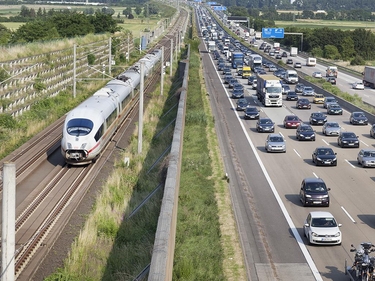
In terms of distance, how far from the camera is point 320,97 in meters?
77.0

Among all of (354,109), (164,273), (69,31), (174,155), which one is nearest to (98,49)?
(69,31)

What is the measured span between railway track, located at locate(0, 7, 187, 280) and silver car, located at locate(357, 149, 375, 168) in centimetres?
1514

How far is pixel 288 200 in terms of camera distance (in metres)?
34.8

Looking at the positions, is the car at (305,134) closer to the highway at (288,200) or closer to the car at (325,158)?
the highway at (288,200)

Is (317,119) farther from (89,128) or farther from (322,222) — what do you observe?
(322,222)

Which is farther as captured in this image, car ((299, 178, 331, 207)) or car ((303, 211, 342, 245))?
car ((299, 178, 331, 207))

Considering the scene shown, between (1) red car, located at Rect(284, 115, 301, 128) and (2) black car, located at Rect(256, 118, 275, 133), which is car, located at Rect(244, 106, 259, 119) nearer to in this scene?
(1) red car, located at Rect(284, 115, 301, 128)

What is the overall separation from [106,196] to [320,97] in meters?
48.8

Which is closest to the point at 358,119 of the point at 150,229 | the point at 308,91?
the point at 308,91

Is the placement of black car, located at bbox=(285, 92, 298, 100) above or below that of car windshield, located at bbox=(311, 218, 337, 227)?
below

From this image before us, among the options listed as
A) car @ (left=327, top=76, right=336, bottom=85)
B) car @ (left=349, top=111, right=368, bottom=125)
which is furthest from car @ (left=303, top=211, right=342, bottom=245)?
car @ (left=327, top=76, right=336, bottom=85)

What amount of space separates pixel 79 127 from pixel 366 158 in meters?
17.2

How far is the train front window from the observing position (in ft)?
123

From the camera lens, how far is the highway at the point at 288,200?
2573 centimetres
